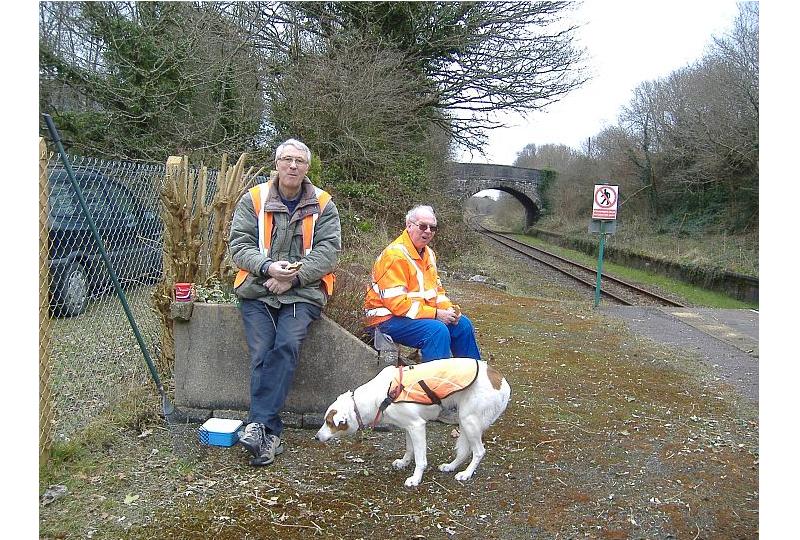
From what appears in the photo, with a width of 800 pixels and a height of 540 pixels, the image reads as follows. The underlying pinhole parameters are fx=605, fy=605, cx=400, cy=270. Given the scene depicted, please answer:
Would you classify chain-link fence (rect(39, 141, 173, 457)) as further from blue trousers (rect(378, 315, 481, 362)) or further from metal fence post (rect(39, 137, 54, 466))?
blue trousers (rect(378, 315, 481, 362))

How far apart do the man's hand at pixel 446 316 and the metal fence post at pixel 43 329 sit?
8.58 ft

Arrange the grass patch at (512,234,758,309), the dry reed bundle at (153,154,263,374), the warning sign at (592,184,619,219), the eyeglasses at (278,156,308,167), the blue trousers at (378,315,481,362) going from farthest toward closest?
the grass patch at (512,234,758,309) < the warning sign at (592,184,619,219) < the dry reed bundle at (153,154,263,374) < the blue trousers at (378,315,481,362) < the eyeglasses at (278,156,308,167)

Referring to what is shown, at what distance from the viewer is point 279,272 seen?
4.11m

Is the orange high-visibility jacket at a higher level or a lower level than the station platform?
higher

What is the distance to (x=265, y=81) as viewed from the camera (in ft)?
52.1

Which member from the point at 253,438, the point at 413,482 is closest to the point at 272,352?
the point at 253,438

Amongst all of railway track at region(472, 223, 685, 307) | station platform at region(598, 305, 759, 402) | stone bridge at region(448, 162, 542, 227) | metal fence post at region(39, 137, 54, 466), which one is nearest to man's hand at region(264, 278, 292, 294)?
metal fence post at region(39, 137, 54, 466)

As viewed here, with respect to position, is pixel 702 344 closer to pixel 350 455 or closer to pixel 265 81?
pixel 350 455

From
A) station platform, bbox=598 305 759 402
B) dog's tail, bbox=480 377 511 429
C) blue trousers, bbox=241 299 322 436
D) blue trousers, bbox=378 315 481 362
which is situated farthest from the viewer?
station platform, bbox=598 305 759 402

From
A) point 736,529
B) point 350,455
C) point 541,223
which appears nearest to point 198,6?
point 350,455

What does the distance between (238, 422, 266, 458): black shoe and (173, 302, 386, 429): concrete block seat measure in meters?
0.59

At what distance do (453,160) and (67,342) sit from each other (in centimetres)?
1791

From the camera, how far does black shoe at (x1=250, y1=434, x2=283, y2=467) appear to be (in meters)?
3.93

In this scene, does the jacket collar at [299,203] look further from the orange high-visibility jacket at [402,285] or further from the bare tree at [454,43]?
the bare tree at [454,43]
